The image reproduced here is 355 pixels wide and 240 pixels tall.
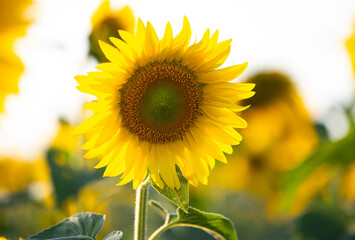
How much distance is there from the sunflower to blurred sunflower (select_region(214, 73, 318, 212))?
1.83 meters

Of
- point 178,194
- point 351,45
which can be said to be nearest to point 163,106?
point 178,194

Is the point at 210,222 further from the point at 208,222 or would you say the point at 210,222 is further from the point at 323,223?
the point at 323,223

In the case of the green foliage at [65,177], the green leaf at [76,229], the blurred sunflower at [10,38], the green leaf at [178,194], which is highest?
the blurred sunflower at [10,38]

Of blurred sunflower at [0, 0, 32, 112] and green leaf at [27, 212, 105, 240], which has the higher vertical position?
blurred sunflower at [0, 0, 32, 112]

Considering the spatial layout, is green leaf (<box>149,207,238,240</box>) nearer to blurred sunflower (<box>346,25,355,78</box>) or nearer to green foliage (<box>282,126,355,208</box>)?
green foliage (<box>282,126,355,208</box>)

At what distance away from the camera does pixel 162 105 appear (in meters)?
1.24

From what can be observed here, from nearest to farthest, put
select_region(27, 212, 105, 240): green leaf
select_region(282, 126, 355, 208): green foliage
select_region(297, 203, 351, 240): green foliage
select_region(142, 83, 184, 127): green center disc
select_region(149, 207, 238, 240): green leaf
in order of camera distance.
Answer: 1. select_region(27, 212, 105, 240): green leaf
2. select_region(149, 207, 238, 240): green leaf
3. select_region(142, 83, 184, 127): green center disc
4. select_region(282, 126, 355, 208): green foliage
5. select_region(297, 203, 351, 240): green foliage

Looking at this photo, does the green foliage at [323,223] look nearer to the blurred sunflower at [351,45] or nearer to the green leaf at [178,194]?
the blurred sunflower at [351,45]

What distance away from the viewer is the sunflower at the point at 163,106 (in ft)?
3.58

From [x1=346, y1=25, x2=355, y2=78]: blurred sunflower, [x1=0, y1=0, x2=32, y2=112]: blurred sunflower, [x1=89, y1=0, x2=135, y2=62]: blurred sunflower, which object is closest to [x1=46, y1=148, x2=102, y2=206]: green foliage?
[x1=0, y1=0, x2=32, y2=112]: blurred sunflower

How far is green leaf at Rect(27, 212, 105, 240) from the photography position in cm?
100

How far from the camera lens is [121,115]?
1.21m

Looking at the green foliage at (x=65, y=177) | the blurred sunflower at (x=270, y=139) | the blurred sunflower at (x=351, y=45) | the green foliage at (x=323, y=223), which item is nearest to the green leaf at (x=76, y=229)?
the green foliage at (x=65, y=177)

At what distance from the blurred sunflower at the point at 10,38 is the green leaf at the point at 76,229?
3.02 feet
